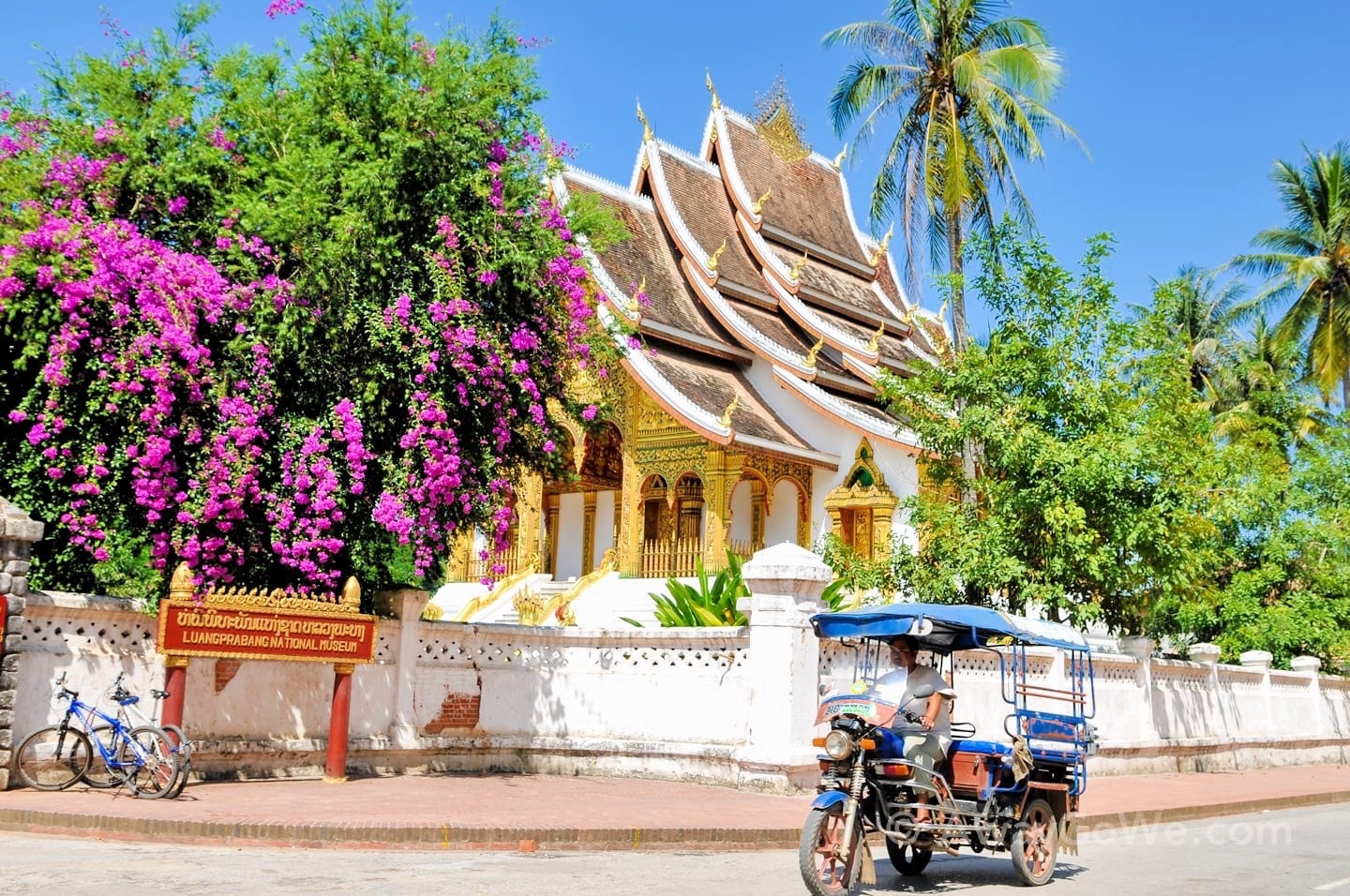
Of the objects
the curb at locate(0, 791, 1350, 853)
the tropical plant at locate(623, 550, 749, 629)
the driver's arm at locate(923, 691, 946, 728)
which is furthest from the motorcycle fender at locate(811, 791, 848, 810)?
the tropical plant at locate(623, 550, 749, 629)

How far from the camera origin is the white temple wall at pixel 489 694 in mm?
9727

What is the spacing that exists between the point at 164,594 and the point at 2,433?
1791mm

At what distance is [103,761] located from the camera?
367 inches

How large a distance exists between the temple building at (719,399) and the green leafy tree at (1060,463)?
20.5 ft

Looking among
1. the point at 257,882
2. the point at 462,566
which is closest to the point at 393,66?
the point at 257,882

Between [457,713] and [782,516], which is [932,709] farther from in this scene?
[782,516]

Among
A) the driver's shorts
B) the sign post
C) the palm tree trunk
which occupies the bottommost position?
the driver's shorts

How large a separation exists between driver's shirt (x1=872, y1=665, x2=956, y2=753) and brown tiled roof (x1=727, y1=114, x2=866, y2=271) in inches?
894

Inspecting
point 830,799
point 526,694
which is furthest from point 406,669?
point 830,799

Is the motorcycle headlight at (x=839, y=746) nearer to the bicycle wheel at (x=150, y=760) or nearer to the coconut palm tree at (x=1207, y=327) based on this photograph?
the bicycle wheel at (x=150, y=760)

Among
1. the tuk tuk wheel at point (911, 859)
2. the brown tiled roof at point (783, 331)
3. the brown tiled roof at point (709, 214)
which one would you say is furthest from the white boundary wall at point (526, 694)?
the brown tiled roof at point (709, 214)

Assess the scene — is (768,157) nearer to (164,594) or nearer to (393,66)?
(393,66)

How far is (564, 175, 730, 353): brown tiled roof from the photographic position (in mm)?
26250

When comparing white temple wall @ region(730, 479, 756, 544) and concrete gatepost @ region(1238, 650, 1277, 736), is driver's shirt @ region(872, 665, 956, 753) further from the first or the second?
white temple wall @ region(730, 479, 756, 544)
